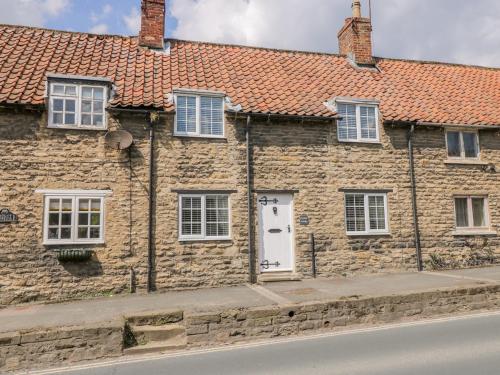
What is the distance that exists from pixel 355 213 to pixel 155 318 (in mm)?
7382

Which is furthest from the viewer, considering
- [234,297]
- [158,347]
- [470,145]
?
[470,145]

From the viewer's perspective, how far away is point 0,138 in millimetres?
10148

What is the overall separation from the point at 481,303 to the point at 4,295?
449 inches

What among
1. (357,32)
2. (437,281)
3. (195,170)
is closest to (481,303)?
(437,281)

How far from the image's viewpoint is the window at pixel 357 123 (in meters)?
12.8

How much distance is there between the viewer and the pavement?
789cm

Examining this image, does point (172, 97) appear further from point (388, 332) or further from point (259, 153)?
point (388, 332)

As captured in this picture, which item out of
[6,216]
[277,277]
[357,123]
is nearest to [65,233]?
[6,216]

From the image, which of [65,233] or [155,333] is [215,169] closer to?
[65,233]

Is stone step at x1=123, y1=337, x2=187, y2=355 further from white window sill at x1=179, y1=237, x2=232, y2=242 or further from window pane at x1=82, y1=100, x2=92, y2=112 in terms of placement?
window pane at x1=82, y1=100, x2=92, y2=112

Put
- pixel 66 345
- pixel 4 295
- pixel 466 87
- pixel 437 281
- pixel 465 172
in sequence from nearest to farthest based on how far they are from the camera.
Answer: pixel 66 345 → pixel 4 295 → pixel 437 281 → pixel 465 172 → pixel 466 87

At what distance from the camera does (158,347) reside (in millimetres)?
6777

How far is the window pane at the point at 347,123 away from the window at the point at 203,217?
14.6 feet

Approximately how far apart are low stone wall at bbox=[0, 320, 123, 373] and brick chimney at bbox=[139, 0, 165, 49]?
1060 cm
